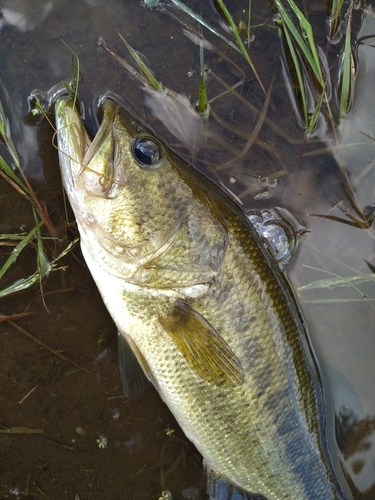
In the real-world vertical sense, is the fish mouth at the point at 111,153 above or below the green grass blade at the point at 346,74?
below

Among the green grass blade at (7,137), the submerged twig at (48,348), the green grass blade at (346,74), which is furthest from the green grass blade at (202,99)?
the submerged twig at (48,348)

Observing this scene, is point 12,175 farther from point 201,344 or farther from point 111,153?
point 201,344

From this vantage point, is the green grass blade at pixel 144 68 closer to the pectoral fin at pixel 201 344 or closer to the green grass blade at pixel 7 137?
the green grass blade at pixel 7 137

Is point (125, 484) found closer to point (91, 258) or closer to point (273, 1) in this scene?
point (91, 258)

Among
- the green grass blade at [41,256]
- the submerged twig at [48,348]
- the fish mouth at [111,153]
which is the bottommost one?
the submerged twig at [48,348]

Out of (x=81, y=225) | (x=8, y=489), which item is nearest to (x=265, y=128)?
(x=81, y=225)

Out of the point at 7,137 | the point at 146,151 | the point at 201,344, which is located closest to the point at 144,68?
the point at 146,151

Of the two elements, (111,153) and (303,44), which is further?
(303,44)
